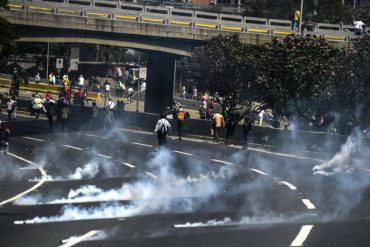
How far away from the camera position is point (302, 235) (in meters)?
14.1

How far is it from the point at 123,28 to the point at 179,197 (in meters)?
34.4

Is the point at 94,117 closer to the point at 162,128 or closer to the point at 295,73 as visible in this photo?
the point at 295,73

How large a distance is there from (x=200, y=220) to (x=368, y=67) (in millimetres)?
22781

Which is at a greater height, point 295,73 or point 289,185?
point 295,73

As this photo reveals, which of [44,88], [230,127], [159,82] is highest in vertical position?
[159,82]

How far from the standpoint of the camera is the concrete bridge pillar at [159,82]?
57.9 meters

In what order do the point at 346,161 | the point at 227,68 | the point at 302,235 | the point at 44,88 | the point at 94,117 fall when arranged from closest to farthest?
the point at 302,235 → the point at 346,161 → the point at 94,117 → the point at 227,68 → the point at 44,88

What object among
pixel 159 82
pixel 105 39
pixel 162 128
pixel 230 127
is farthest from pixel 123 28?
pixel 162 128

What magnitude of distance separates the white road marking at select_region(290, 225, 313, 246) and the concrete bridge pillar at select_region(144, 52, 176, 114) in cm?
4323

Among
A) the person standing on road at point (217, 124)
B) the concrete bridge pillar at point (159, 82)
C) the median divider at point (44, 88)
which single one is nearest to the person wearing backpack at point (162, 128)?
the person standing on road at point (217, 124)

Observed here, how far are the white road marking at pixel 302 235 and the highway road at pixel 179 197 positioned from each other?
0.02 m

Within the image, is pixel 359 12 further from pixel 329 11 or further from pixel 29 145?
pixel 29 145

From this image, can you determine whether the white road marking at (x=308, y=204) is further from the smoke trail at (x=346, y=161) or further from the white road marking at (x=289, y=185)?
the smoke trail at (x=346, y=161)

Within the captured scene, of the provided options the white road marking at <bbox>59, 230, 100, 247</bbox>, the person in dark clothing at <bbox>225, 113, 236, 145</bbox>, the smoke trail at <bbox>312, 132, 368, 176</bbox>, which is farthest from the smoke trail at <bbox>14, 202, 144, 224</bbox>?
the person in dark clothing at <bbox>225, 113, 236, 145</bbox>
